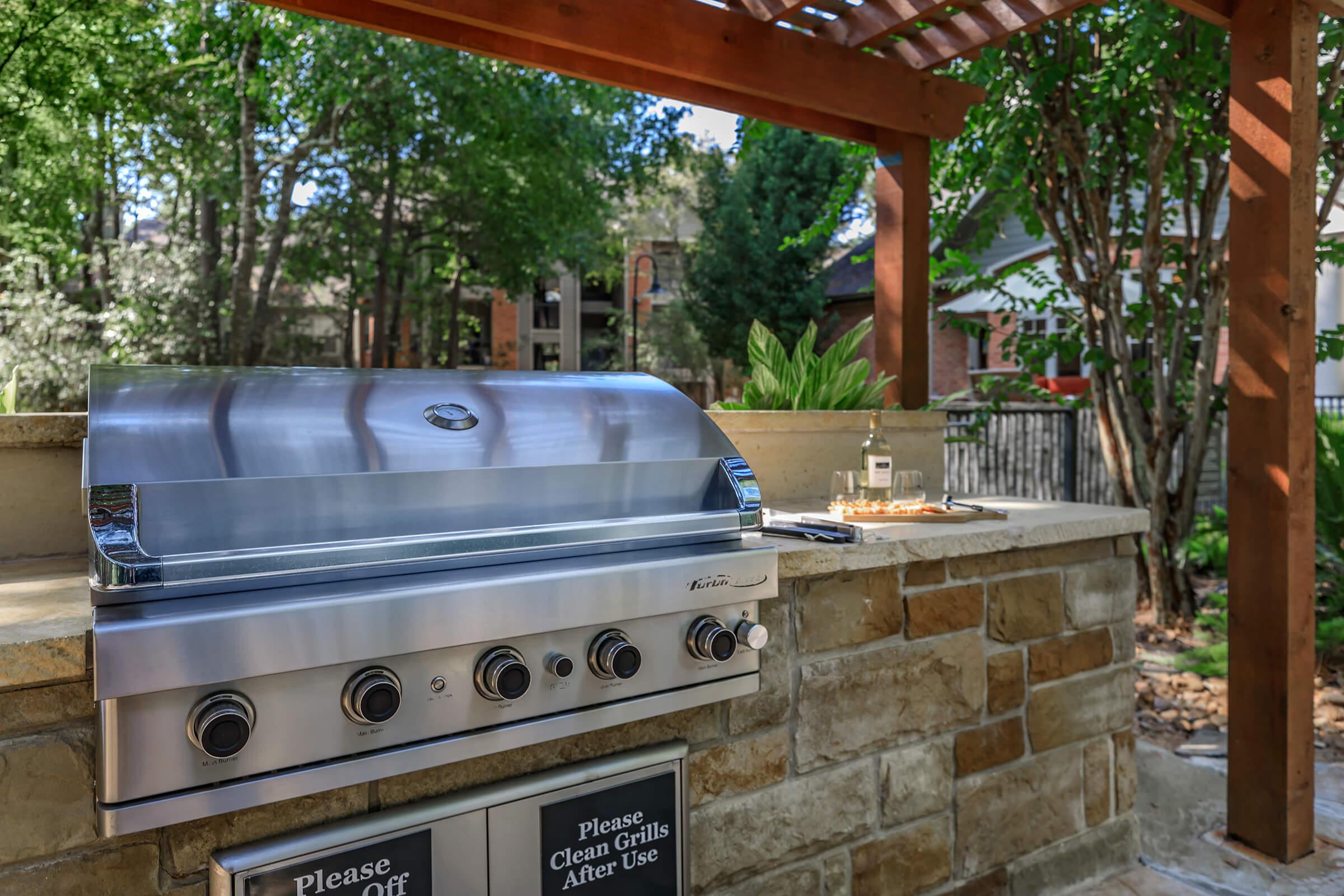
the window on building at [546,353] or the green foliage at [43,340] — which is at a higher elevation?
the window on building at [546,353]

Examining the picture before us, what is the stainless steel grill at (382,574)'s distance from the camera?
3.70 feet

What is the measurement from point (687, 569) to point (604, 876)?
21.1 inches

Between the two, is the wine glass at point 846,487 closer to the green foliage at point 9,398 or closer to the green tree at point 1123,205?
the green foliage at point 9,398

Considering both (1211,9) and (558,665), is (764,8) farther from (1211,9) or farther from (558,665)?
(558,665)

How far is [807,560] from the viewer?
1.74m

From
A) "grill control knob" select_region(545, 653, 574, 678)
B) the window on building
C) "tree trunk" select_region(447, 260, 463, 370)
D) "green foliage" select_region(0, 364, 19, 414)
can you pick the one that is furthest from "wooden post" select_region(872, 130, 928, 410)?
the window on building

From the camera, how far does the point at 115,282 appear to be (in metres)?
11.4

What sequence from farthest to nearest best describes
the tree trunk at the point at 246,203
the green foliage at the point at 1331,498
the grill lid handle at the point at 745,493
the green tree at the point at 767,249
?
1. the green tree at the point at 767,249
2. the tree trunk at the point at 246,203
3. the green foliage at the point at 1331,498
4. the grill lid handle at the point at 745,493

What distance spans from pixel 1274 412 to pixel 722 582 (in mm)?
1739

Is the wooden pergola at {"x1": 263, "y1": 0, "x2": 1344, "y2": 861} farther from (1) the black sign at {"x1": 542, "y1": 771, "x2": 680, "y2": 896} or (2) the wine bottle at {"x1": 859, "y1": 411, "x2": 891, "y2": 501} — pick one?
(1) the black sign at {"x1": 542, "y1": 771, "x2": 680, "y2": 896}

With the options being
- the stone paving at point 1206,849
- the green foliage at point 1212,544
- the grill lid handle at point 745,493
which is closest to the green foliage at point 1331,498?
the green foliage at point 1212,544

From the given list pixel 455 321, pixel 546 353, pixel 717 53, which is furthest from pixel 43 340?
pixel 546 353

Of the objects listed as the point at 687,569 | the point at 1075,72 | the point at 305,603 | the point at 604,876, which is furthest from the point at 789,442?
the point at 1075,72

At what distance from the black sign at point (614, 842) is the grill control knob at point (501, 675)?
0.26 metres
